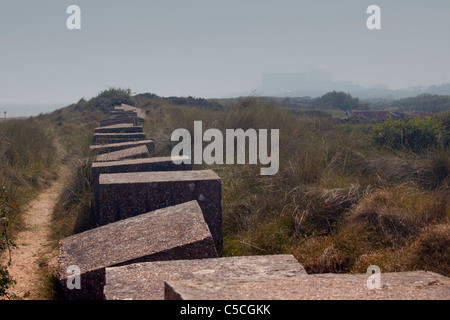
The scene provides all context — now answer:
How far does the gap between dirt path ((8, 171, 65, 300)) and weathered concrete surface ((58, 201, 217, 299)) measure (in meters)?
0.41

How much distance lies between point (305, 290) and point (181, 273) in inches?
34.6

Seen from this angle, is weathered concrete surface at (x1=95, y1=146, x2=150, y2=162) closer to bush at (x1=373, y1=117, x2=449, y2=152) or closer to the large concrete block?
bush at (x1=373, y1=117, x2=449, y2=152)

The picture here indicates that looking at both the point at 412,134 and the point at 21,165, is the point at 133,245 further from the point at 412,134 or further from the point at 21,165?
the point at 412,134

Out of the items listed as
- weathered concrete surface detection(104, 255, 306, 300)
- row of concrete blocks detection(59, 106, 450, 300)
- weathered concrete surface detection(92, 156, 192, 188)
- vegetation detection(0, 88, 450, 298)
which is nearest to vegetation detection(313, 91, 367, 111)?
vegetation detection(0, 88, 450, 298)

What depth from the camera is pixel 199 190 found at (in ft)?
13.8

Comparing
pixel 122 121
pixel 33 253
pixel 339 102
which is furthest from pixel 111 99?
pixel 33 253

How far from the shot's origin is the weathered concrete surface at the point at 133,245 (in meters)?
2.92

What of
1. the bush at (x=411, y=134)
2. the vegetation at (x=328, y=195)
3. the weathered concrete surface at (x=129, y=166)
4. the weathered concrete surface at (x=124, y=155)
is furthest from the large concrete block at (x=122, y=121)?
the bush at (x=411, y=134)

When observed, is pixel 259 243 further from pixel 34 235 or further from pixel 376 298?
pixel 34 235

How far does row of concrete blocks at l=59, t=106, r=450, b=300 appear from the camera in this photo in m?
1.95

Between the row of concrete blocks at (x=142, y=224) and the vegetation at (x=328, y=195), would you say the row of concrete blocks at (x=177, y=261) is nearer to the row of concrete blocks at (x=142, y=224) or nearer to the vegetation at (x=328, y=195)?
the row of concrete blocks at (x=142, y=224)
